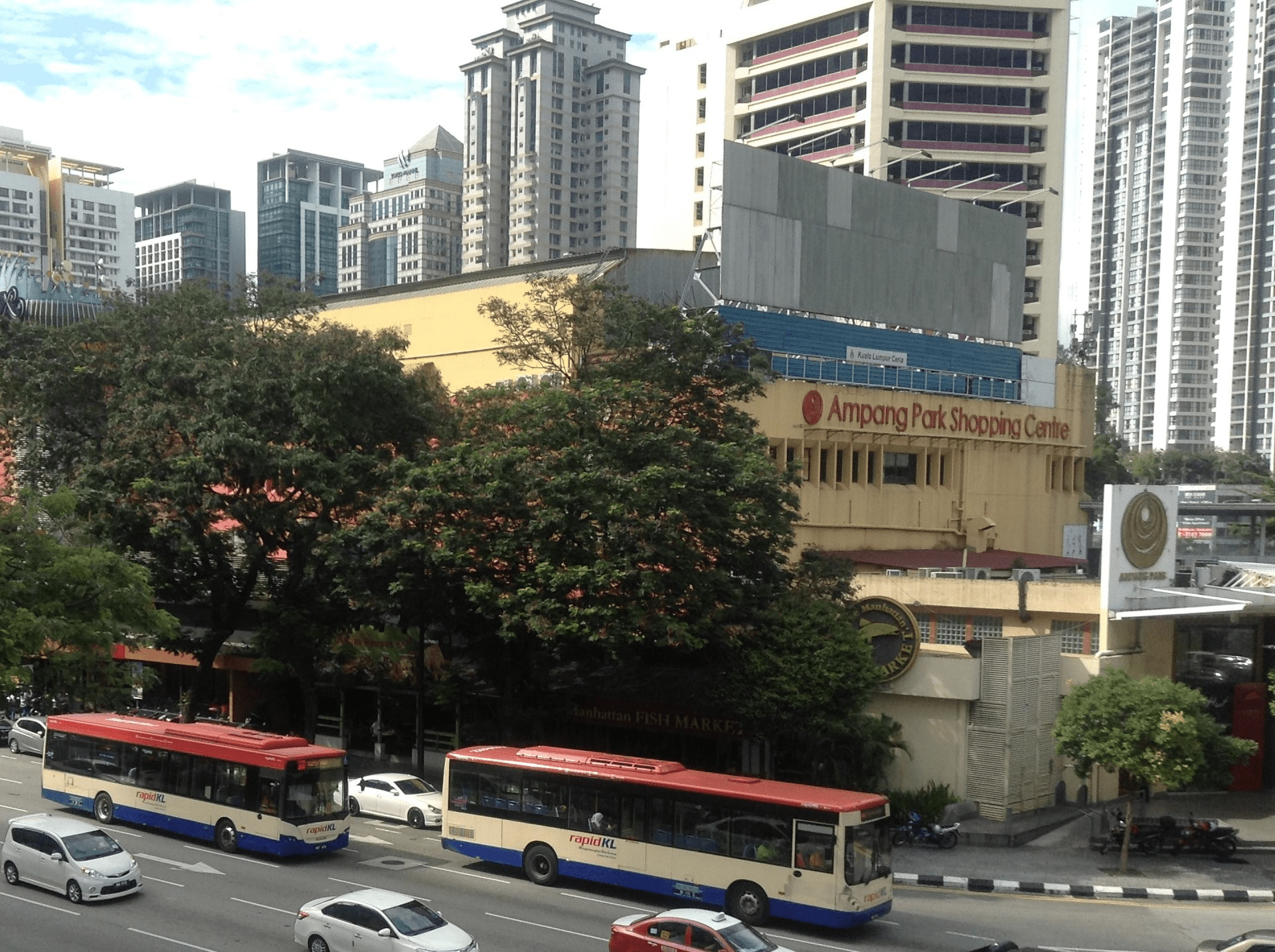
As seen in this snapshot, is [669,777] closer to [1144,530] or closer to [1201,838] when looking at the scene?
[1201,838]

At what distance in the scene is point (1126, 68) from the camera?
14350 cm

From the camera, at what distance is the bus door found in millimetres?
20828

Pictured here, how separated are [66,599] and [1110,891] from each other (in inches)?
799

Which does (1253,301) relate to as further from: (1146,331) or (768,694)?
(768,694)

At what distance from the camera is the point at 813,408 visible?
142 ft

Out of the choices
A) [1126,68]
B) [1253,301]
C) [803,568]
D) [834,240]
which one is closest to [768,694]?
[803,568]

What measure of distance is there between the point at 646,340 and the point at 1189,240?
111346 millimetres

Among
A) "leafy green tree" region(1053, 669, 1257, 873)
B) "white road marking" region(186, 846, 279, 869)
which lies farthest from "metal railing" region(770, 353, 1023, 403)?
"white road marking" region(186, 846, 279, 869)

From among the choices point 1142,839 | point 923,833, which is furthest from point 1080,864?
point 923,833

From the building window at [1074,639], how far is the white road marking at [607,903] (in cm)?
1480

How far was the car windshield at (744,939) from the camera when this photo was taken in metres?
17.3

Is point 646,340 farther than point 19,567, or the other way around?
point 646,340

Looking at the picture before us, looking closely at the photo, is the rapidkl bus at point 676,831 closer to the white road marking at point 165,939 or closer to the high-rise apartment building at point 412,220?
the white road marking at point 165,939

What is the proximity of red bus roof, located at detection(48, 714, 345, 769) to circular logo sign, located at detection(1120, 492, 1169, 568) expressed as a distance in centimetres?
1882
